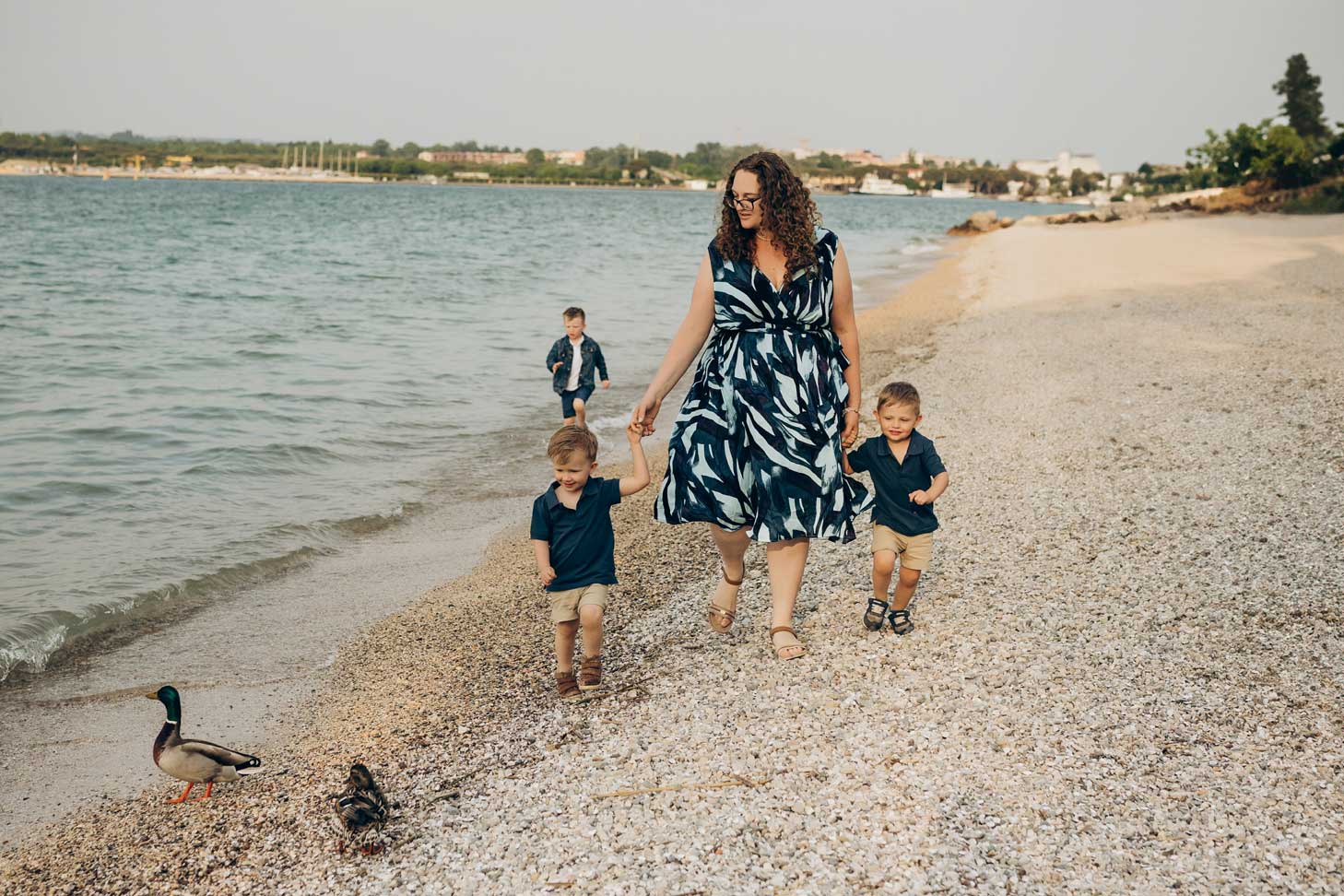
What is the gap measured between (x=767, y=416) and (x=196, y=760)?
256 centimetres

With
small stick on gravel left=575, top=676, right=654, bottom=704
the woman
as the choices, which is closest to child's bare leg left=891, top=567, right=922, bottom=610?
the woman

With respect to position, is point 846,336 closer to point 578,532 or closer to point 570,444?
point 570,444

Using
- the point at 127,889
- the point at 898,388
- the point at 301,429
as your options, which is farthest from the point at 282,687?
the point at 301,429

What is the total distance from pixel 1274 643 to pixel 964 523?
2008mm

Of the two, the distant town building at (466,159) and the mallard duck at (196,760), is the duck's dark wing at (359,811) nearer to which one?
the mallard duck at (196,760)

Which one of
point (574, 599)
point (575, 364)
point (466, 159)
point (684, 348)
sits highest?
point (466, 159)

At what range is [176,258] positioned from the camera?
2969 cm

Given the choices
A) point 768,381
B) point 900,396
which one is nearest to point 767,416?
point 768,381

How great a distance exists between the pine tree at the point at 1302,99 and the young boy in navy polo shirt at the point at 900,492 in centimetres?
5506

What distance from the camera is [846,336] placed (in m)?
4.27

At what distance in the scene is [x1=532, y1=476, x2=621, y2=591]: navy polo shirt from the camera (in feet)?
13.1

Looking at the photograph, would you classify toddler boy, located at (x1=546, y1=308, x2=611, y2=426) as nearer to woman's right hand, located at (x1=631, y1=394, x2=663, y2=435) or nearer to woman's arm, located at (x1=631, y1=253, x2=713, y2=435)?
woman's arm, located at (x1=631, y1=253, x2=713, y2=435)

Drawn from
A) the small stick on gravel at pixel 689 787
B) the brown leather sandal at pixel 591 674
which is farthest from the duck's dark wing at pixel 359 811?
the brown leather sandal at pixel 591 674

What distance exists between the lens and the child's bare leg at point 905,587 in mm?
4418
